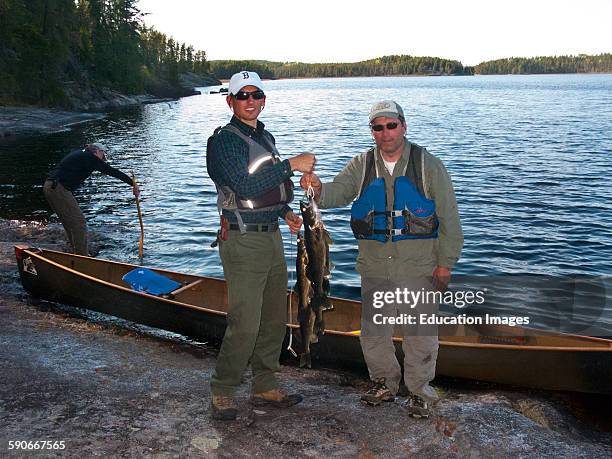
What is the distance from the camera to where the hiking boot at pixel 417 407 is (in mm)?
6004

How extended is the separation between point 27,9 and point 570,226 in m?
69.9

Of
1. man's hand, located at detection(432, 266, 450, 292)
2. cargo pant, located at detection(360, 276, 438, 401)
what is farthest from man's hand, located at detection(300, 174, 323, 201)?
man's hand, located at detection(432, 266, 450, 292)

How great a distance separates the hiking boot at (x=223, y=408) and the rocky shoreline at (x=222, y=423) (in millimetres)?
69

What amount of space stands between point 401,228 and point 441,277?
0.63 m

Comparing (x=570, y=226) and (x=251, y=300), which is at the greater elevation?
(x=251, y=300)

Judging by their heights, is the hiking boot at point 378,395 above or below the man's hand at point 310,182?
below

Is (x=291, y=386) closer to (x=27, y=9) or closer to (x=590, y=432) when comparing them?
(x=590, y=432)

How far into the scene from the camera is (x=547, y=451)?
561 centimetres

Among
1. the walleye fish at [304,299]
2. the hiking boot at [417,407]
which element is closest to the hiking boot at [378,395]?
the hiking boot at [417,407]

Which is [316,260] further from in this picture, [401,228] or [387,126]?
[387,126]

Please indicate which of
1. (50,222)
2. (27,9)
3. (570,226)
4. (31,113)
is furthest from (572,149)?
(27,9)

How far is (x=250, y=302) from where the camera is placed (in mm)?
5512

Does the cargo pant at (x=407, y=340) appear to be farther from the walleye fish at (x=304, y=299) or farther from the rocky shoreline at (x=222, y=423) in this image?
the walleye fish at (x=304, y=299)

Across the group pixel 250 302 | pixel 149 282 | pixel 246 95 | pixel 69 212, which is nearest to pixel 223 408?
pixel 250 302
